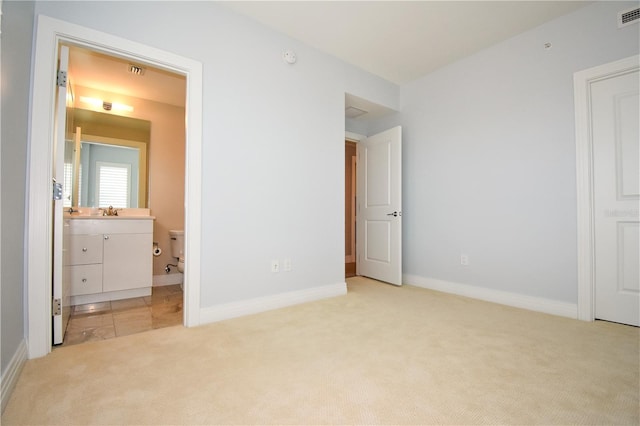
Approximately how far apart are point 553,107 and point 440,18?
129 centimetres

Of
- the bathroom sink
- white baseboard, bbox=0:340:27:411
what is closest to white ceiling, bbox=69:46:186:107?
the bathroom sink

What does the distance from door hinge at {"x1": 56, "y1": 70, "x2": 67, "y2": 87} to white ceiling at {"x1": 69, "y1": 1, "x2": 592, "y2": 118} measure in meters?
0.50

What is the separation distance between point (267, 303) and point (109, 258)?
1.88 m

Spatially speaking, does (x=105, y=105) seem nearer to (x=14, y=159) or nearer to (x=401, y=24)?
(x=14, y=159)

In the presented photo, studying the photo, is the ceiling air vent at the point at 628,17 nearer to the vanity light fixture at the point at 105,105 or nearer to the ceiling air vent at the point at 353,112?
the ceiling air vent at the point at 353,112

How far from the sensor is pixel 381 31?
8.91 feet

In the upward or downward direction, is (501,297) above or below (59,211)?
below

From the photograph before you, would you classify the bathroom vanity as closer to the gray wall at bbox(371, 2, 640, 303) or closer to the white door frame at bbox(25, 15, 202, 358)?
the white door frame at bbox(25, 15, 202, 358)

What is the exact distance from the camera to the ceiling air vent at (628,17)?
83.8 inches

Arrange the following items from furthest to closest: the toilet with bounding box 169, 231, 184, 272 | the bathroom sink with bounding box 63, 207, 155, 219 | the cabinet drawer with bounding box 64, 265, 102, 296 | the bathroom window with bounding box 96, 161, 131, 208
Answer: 1. the toilet with bounding box 169, 231, 184, 272
2. the bathroom window with bounding box 96, 161, 131, 208
3. the bathroom sink with bounding box 63, 207, 155, 219
4. the cabinet drawer with bounding box 64, 265, 102, 296

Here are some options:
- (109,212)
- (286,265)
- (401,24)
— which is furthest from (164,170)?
(401,24)

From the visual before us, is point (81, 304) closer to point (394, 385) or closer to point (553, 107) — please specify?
point (394, 385)

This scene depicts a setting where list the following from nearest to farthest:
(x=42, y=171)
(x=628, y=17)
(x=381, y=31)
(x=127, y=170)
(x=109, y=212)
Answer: (x=42, y=171), (x=628, y=17), (x=381, y=31), (x=109, y=212), (x=127, y=170)

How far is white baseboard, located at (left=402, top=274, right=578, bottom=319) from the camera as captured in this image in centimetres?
245
